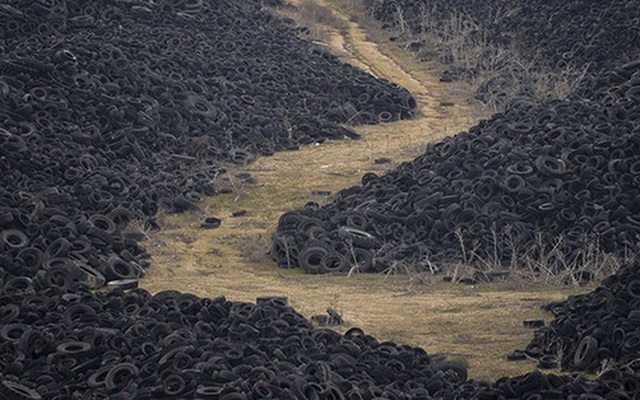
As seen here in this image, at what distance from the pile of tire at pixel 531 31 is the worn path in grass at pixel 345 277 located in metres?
1.79

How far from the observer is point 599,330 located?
12742 mm

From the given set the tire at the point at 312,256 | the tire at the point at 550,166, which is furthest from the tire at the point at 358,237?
the tire at the point at 550,166

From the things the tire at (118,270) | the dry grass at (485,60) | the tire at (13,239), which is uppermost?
the dry grass at (485,60)

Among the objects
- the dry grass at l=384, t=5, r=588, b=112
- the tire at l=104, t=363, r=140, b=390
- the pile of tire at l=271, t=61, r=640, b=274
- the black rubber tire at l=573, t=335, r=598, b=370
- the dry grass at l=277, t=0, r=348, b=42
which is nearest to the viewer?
the tire at l=104, t=363, r=140, b=390

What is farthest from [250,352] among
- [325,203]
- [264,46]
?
[264,46]

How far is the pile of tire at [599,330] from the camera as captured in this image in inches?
486

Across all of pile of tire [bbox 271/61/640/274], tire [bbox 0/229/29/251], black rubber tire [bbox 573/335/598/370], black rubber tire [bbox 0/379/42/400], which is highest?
pile of tire [bbox 271/61/640/274]

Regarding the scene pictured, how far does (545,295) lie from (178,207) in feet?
26.5

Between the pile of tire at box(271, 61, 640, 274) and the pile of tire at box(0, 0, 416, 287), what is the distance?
301cm

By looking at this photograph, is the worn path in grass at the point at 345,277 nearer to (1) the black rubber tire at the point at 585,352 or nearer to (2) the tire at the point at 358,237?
(1) the black rubber tire at the point at 585,352

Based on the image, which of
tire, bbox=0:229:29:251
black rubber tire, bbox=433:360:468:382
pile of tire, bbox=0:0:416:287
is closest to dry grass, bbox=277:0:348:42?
pile of tire, bbox=0:0:416:287

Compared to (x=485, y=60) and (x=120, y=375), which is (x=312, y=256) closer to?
(x=120, y=375)

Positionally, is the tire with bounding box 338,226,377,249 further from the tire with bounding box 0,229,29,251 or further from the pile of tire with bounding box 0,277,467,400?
the pile of tire with bounding box 0,277,467,400

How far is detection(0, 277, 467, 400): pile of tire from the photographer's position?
1105 centimetres
